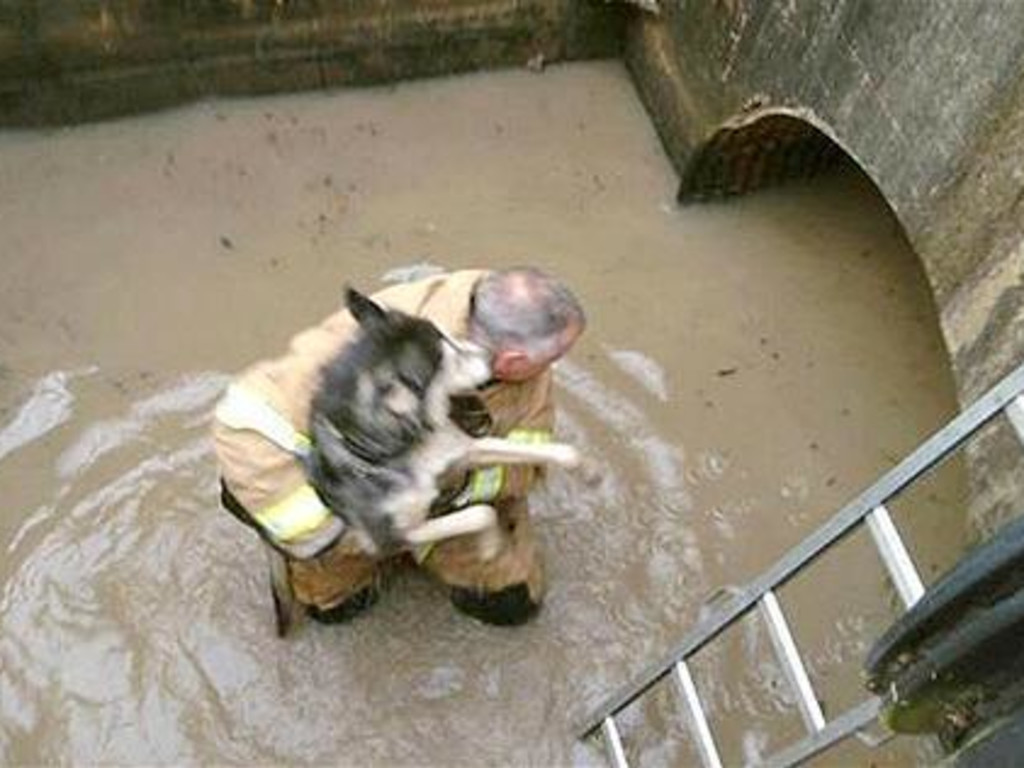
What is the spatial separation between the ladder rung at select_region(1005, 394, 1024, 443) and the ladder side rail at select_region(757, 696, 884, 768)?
2.28 ft

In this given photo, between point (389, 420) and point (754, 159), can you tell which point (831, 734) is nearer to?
point (389, 420)

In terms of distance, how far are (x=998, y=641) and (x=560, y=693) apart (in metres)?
2.68

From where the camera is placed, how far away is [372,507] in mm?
3996

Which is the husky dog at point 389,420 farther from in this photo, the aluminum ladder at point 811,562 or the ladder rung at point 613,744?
the ladder rung at point 613,744

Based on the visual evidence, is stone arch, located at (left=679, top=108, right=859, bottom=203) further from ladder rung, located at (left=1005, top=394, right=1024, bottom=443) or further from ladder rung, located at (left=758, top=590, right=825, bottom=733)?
ladder rung, located at (left=1005, top=394, right=1024, bottom=443)

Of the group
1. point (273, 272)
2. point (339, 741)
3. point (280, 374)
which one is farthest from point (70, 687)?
point (273, 272)

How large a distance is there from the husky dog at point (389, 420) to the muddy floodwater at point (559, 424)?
1203 millimetres

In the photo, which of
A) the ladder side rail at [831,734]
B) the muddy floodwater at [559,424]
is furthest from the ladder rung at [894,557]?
the muddy floodwater at [559,424]

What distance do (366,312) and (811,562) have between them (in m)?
1.35

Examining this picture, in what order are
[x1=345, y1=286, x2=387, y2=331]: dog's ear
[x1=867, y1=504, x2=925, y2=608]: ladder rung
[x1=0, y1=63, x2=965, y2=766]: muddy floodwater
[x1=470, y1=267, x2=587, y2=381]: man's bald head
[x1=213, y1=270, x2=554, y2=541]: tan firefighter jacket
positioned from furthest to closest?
[x1=0, y1=63, x2=965, y2=766]: muddy floodwater
[x1=213, y1=270, x2=554, y2=541]: tan firefighter jacket
[x1=470, y1=267, x2=587, y2=381]: man's bald head
[x1=345, y1=286, x2=387, y2=331]: dog's ear
[x1=867, y1=504, x2=925, y2=608]: ladder rung

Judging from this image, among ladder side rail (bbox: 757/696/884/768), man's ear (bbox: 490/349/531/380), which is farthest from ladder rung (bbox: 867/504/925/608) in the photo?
man's ear (bbox: 490/349/531/380)

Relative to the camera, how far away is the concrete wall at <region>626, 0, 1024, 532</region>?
14.6 ft

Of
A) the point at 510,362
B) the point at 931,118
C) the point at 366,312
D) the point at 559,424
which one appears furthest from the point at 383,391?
the point at 931,118

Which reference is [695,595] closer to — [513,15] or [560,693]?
[560,693]
